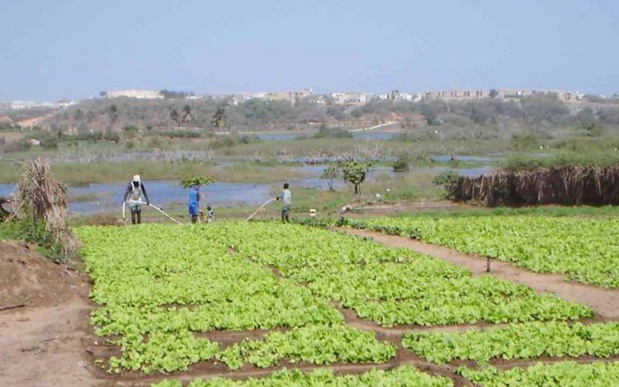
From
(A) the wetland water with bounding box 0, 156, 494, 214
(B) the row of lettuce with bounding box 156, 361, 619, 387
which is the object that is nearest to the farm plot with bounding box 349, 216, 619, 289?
(B) the row of lettuce with bounding box 156, 361, 619, 387

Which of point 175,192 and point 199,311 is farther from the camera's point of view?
point 175,192

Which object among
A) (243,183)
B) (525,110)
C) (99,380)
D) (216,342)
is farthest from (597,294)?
(525,110)

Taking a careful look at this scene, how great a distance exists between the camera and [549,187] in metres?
37.2

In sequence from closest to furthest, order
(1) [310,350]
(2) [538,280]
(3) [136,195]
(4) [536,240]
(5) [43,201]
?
(1) [310,350], (2) [538,280], (5) [43,201], (4) [536,240], (3) [136,195]

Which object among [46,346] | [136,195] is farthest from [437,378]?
[136,195]

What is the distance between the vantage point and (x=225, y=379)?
11.2 m

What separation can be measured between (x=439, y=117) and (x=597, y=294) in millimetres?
156740

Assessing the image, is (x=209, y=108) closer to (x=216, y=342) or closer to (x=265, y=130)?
(x=265, y=130)

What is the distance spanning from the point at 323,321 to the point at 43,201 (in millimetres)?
9931

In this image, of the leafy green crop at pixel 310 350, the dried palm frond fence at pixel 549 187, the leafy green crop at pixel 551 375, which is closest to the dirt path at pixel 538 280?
the leafy green crop at pixel 551 375

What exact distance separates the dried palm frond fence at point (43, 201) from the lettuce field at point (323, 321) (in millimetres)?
892

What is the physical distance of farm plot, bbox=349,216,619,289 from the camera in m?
18.9

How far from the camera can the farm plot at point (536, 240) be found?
62.1 feet

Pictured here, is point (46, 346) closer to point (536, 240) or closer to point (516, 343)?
point (516, 343)
